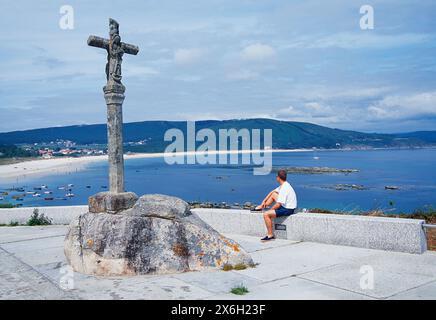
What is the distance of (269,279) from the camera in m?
6.45

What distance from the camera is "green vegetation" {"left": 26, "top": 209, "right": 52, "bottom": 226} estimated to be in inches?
523

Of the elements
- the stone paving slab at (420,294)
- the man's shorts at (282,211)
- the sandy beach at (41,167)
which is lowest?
the sandy beach at (41,167)

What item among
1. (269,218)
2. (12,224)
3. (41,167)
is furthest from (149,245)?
(41,167)

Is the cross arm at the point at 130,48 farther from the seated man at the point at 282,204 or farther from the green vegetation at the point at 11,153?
the green vegetation at the point at 11,153

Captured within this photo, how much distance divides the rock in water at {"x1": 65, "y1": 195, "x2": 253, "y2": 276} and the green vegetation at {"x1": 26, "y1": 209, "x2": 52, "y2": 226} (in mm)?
6395

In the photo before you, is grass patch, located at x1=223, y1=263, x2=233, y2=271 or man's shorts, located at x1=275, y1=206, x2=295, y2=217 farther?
man's shorts, located at x1=275, y1=206, x2=295, y2=217

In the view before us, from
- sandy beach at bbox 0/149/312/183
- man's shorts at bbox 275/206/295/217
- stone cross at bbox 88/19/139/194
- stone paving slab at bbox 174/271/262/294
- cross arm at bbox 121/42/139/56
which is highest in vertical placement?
cross arm at bbox 121/42/139/56

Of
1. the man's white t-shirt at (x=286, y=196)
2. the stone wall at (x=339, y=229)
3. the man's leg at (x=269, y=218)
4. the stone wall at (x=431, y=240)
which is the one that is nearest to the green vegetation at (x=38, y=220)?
the stone wall at (x=339, y=229)

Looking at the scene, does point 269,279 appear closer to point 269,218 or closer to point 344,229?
point 344,229

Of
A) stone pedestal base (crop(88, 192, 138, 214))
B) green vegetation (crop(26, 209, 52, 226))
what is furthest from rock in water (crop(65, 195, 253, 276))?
green vegetation (crop(26, 209, 52, 226))

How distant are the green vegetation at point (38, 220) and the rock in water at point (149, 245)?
252 inches

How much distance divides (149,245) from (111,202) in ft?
4.17

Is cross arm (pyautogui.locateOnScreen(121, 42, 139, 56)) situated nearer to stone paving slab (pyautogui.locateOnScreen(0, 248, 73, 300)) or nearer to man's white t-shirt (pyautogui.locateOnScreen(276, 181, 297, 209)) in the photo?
man's white t-shirt (pyautogui.locateOnScreen(276, 181, 297, 209))

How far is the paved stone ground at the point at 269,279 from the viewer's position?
5734mm
